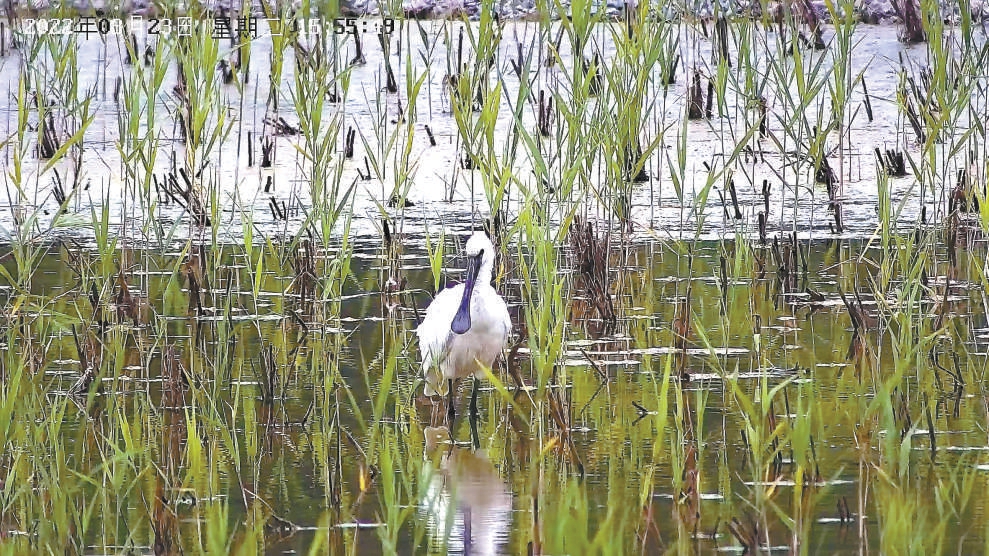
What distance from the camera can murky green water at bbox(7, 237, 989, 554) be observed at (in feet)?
11.9

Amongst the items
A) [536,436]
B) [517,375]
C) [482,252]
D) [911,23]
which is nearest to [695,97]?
[911,23]

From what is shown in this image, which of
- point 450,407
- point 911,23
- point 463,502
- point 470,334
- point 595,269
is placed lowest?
point 463,502

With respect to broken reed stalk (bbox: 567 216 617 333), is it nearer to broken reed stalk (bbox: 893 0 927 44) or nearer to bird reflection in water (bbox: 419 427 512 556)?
bird reflection in water (bbox: 419 427 512 556)

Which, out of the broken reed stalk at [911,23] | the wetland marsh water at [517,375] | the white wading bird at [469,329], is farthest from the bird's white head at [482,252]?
the broken reed stalk at [911,23]

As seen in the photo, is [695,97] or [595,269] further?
[695,97]

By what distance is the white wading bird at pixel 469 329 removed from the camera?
4.95m

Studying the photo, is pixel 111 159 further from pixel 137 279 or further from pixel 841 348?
pixel 841 348

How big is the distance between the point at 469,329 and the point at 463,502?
968 mm

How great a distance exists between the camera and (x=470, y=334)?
4941mm

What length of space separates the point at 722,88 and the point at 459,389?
6.56 feet

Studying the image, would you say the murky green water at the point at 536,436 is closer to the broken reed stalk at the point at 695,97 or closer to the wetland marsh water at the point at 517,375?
the wetland marsh water at the point at 517,375

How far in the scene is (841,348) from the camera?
18.1 feet

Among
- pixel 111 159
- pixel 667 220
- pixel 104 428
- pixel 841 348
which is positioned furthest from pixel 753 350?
pixel 111 159

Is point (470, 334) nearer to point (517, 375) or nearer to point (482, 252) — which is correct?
point (517, 375)
